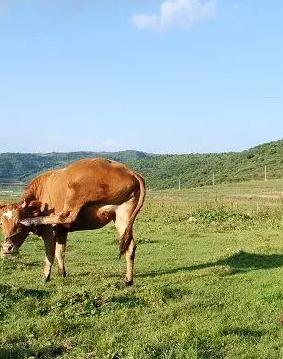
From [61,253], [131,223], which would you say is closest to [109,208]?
[131,223]

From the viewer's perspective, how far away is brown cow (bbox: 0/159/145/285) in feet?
40.4

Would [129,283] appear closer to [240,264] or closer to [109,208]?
[109,208]

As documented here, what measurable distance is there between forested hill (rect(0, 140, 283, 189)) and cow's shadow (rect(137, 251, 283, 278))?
150 feet

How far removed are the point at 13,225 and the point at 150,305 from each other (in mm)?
4185

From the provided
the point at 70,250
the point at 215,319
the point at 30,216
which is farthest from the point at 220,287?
the point at 70,250

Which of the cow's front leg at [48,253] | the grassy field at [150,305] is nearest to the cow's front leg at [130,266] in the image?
the grassy field at [150,305]

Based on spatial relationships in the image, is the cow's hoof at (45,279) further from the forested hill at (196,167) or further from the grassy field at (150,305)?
the forested hill at (196,167)

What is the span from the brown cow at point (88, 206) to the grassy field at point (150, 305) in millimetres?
976

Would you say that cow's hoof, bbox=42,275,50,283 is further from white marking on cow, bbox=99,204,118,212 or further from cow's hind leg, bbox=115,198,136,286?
white marking on cow, bbox=99,204,118,212

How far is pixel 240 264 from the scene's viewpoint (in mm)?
15070

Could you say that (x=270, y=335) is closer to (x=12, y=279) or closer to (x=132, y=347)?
(x=132, y=347)

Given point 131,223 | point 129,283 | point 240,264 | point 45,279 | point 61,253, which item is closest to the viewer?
point 129,283

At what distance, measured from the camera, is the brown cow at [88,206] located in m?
12.3

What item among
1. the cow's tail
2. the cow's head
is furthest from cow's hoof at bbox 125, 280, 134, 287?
the cow's head
